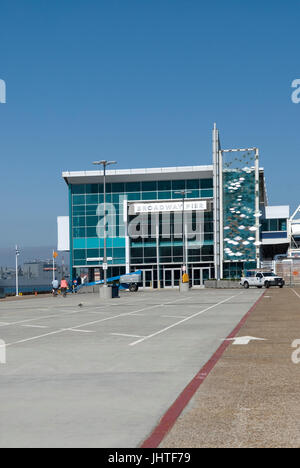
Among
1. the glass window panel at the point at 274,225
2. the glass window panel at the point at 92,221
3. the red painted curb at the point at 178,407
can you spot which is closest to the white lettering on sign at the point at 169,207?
the glass window panel at the point at 92,221

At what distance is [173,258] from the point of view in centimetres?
8038

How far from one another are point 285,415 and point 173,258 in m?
73.4

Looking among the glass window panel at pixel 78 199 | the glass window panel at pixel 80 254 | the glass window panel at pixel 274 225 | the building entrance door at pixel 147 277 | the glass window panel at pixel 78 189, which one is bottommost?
the building entrance door at pixel 147 277

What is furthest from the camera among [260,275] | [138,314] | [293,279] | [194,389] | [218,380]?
[293,279]

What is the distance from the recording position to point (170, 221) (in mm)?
80250

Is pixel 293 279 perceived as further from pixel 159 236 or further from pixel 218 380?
pixel 218 380

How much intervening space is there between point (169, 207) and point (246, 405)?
7159cm

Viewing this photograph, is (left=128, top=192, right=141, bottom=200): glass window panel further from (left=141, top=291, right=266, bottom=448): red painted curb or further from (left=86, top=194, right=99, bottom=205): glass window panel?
(left=141, top=291, right=266, bottom=448): red painted curb

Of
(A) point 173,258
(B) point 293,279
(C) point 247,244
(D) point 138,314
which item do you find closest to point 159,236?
(A) point 173,258

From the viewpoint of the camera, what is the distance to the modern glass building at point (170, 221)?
79.3 meters

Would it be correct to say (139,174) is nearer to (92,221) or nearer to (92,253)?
(92,221)

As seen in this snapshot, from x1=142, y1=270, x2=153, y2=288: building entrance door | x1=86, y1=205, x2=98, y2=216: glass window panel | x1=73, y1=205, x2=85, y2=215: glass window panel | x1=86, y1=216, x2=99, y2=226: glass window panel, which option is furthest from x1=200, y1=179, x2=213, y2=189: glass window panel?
x1=73, y1=205, x2=85, y2=215: glass window panel

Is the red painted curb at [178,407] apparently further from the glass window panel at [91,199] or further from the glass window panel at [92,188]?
the glass window panel at [92,188]

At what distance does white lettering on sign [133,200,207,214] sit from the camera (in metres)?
78.8
